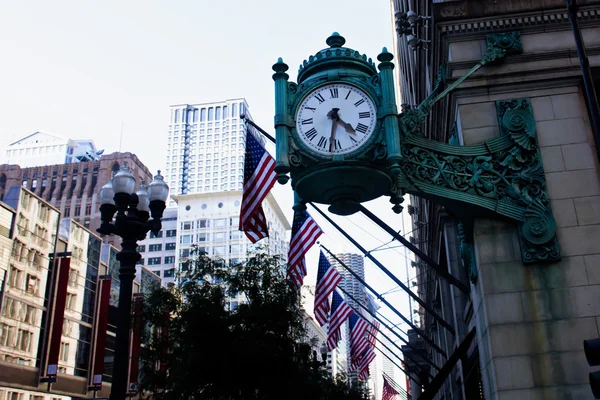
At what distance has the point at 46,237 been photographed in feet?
189

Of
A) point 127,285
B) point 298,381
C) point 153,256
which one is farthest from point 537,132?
point 153,256

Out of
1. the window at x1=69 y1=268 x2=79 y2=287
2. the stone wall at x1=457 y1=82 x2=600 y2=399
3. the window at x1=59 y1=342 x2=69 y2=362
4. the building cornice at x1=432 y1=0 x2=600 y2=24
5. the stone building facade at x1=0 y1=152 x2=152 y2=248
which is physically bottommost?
the stone wall at x1=457 y1=82 x2=600 y2=399

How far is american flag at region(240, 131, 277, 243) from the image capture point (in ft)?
45.0

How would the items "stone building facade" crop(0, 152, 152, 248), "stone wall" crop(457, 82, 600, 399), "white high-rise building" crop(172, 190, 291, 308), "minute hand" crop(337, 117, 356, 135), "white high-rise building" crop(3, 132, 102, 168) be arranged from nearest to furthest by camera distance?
"stone wall" crop(457, 82, 600, 399), "minute hand" crop(337, 117, 356, 135), "stone building facade" crop(0, 152, 152, 248), "white high-rise building" crop(172, 190, 291, 308), "white high-rise building" crop(3, 132, 102, 168)

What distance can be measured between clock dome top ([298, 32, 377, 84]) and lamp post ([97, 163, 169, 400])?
516cm

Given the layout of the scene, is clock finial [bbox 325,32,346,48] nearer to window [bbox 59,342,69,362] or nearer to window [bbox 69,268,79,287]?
window [bbox 59,342,69,362]

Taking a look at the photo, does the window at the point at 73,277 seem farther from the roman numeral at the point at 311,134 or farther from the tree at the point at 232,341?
the roman numeral at the point at 311,134

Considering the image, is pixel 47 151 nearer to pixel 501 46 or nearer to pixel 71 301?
pixel 71 301

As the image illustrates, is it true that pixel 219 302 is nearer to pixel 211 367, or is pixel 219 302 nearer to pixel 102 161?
pixel 211 367

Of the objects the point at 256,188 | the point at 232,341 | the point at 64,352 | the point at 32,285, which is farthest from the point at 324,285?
the point at 64,352

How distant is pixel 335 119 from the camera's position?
28.7ft

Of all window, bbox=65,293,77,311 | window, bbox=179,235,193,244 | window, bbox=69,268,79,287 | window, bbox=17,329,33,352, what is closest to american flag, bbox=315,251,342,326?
window, bbox=17,329,33,352

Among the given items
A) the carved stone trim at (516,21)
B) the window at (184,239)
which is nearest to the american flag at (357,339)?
the carved stone trim at (516,21)

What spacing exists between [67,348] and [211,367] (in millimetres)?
45992
